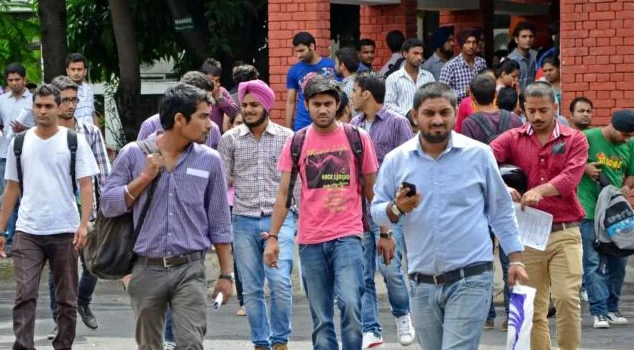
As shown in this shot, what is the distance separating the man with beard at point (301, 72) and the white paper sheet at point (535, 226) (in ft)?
20.3

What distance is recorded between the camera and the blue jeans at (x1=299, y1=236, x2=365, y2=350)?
1002cm

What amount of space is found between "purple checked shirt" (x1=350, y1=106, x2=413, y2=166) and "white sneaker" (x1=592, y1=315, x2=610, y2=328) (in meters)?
2.41

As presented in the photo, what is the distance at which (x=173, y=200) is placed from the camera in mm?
8773

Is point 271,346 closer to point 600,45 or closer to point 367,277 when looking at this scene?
point 367,277

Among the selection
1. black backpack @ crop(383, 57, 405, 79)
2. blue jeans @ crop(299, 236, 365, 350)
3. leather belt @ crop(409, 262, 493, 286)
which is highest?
black backpack @ crop(383, 57, 405, 79)

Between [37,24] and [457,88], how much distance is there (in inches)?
305

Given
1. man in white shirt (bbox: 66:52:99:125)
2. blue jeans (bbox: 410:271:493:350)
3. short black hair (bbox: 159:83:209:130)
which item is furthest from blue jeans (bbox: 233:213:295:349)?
man in white shirt (bbox: 66:52:99:125)

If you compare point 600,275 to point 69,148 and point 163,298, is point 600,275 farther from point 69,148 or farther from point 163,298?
point 163,298

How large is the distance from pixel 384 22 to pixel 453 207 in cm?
1354

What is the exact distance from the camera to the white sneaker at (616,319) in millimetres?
13312

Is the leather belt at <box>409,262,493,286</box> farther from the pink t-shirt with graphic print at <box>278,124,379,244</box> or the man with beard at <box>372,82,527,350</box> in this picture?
the pink t-shirt with graphic print at <box>278,124,379,244</box>

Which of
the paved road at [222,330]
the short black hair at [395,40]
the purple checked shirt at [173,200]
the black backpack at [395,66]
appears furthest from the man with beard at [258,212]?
the short black hair at [395,40]

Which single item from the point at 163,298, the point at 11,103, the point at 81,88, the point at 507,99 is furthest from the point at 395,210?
the point at 11,103

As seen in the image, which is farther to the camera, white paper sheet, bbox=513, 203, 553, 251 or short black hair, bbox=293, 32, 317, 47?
short black hair, bbox=293, 32, 317, 47
